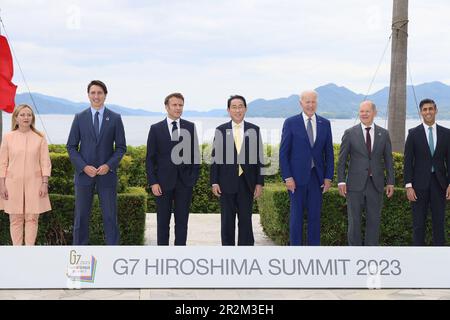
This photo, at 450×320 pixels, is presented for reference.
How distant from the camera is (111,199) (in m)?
7.11

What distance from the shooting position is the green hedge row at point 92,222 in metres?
8.01

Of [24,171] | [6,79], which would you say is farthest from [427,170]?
[6,79]

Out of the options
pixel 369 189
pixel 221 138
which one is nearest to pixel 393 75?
pixel 369 189

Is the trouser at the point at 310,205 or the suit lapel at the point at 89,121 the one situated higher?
the suit lapel at the point at 89,121

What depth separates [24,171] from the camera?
7.11 m

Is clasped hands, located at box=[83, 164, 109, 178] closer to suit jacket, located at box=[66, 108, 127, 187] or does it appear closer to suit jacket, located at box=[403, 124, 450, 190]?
suit jacket, located at box=[66, 108, 127, 187]

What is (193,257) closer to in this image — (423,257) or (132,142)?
(423,257)

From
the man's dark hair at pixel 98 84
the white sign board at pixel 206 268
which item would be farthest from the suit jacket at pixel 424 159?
the man's dark hair at pixel 98 84

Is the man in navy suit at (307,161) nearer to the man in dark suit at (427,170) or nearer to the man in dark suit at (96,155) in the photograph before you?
the man in dark suit at (427,170)

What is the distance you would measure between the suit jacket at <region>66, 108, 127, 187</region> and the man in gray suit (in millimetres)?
2512

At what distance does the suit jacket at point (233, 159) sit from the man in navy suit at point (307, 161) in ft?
0.95

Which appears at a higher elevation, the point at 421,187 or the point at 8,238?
the point at 421,187

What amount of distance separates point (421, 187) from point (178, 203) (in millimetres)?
2788
